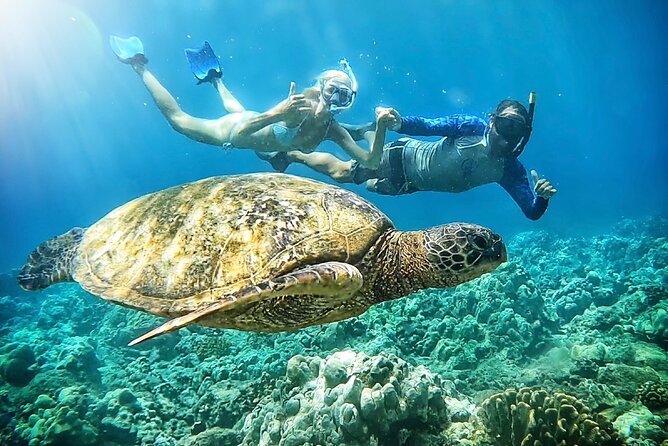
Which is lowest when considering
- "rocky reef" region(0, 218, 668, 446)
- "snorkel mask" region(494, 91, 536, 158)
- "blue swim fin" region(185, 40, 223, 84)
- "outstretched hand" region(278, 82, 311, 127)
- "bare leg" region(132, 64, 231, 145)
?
"rocky reef" region(0, 218, 668, 446)

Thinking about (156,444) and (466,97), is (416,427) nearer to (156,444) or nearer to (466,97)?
(156,444)

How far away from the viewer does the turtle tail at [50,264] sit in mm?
3832

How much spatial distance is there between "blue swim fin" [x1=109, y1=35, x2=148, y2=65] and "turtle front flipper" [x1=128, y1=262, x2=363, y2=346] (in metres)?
10.4

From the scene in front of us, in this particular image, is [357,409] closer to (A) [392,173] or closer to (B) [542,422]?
(B) [542,422]

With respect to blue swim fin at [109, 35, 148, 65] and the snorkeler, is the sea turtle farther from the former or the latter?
blue swim fin at [109, 35, 148, 65]

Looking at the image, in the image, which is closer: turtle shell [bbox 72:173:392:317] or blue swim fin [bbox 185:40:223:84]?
turtle shell [bbox 72:173:392:317]

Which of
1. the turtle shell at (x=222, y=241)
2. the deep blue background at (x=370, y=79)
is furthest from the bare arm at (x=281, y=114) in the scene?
the deep blue background at (x=370, y=79)

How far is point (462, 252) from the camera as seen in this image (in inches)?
108

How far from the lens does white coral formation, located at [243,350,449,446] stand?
3.40m

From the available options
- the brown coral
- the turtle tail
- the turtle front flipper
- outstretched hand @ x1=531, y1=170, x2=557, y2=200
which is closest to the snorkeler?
outstretched hand @ x1=531, y1=170, x2=557, y2=200

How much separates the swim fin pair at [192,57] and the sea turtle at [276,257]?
8.21 m

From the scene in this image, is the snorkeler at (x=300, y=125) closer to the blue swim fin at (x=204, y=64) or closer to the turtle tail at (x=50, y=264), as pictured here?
the blue swim fin at (x=204, y=64)

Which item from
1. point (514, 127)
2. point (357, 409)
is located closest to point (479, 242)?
point (357, 409)

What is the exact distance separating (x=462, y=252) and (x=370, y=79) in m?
56.7
